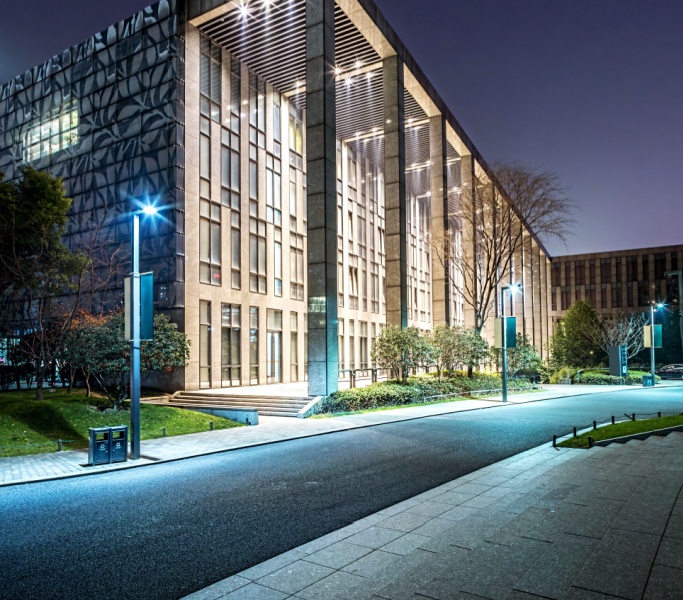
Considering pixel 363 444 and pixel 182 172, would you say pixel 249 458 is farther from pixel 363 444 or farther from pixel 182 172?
pixel 182 172

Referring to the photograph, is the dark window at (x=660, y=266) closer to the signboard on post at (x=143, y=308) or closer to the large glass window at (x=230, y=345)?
the large glass window at (x=230, y=345)

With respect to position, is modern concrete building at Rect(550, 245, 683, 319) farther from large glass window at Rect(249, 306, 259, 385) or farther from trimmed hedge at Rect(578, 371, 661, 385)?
large glass window at Rect(249, 306, 259, 385)

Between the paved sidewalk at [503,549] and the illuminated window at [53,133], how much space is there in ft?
118

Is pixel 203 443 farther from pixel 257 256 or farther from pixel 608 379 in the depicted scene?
pixel 608 379

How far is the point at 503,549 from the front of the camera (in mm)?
6648

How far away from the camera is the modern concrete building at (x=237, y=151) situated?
27312 mm

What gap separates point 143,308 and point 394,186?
73.0 ft

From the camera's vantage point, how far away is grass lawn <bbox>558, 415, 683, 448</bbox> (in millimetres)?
14438

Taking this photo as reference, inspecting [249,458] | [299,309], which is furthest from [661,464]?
[299,309]

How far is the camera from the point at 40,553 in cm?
720

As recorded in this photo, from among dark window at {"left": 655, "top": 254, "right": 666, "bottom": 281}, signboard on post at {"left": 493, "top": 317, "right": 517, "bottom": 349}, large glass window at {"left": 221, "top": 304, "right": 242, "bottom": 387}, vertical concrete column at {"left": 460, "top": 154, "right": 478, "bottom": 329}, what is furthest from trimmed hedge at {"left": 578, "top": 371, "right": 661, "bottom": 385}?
dark window at {"left": 655, "top": 254, "right": 666, "bottom": 281}

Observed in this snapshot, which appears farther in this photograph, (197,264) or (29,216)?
(197,264)

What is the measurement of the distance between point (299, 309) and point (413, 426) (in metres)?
21.1

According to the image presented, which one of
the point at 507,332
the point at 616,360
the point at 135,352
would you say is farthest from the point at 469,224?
the point at 135,352
